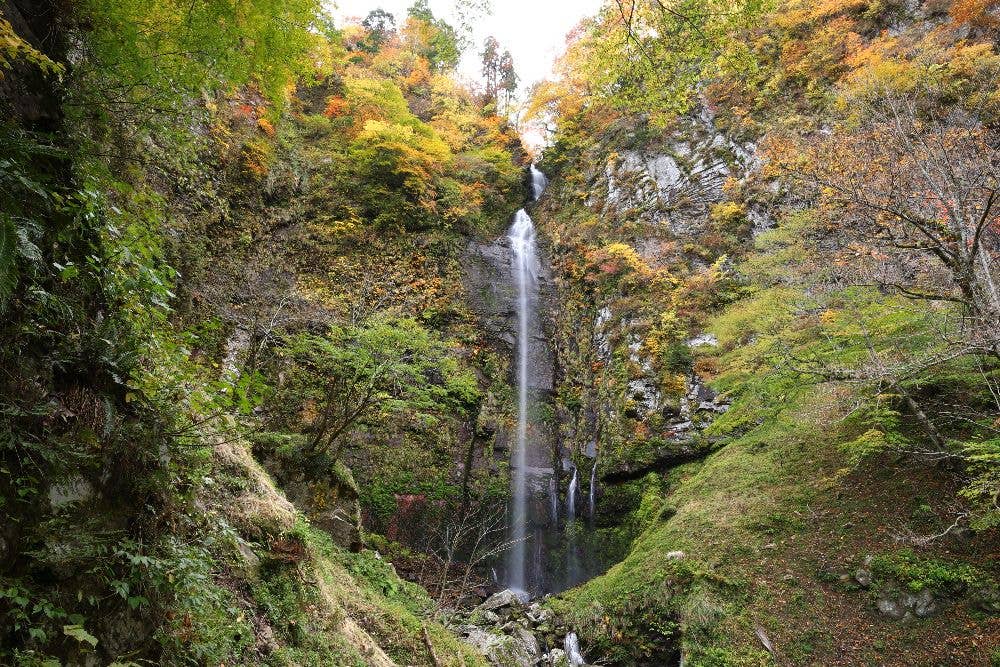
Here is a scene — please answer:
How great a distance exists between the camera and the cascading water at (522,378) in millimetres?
12234

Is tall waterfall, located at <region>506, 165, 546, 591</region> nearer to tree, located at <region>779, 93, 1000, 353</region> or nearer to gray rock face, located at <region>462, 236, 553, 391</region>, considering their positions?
gray rock face, located at <region>462, 236, 553, 391</region>

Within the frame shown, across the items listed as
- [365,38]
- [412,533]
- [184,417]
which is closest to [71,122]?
[184,417]

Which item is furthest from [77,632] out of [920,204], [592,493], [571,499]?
[571,499]

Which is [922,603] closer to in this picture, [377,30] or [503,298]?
[503,298]

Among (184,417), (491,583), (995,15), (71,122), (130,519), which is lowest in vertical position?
(491,583)

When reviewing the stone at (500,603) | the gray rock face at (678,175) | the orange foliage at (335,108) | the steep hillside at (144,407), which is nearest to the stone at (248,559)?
the steep hillside at (144,407)

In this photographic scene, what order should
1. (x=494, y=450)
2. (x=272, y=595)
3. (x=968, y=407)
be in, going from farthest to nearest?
1. (x=494, y=450)
2. (x=968, y=407)
3. (x=272, y=595)

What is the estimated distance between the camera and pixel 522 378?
50.4 ft

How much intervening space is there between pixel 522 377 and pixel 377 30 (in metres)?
20.1

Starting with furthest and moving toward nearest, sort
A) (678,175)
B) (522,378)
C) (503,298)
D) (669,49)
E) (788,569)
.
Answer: (503,298), (678,175), (522,378), (788,569), (669,49)

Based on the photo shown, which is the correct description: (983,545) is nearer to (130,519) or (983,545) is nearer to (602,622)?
(602,622)

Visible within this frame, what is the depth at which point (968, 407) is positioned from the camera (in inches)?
274

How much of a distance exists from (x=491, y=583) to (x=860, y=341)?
9.04 meters

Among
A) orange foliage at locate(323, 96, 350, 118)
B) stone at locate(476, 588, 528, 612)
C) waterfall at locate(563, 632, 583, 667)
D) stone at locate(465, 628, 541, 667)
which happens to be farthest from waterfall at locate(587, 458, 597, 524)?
orange foliage at locate(323, 96, 350, 118)
